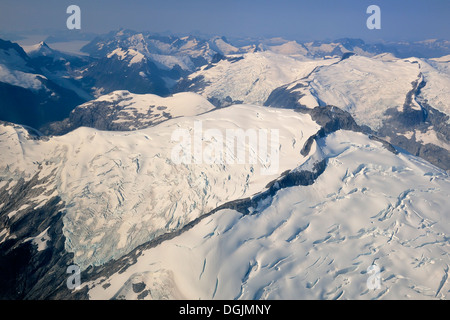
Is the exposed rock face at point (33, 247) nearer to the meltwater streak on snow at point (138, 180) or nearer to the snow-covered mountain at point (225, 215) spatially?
the snow-covered mountain at point (225, 215)

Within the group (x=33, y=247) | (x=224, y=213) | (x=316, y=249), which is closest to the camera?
(x=316, y=249)

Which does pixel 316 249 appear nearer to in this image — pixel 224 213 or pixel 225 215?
A: pixel 225 215

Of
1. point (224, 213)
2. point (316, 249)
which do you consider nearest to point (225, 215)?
point (224, 213)

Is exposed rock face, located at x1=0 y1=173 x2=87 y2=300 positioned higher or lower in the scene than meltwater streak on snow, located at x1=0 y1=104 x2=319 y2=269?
lower

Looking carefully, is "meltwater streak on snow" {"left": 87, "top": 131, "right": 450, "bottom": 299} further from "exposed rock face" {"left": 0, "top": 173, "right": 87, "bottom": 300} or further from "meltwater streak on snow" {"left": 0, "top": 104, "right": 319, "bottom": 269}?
"exposed rock face" {"left": 0, "top": 173, "right": 87, "bottom": 300}

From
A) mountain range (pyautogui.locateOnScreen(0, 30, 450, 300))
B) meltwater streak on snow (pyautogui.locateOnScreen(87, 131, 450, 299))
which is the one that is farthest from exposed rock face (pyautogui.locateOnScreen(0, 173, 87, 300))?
meltwater streak on snow (pyautogui.locateOnScreen(87, 131, 450, 299))

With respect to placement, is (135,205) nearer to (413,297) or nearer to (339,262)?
(339,262)

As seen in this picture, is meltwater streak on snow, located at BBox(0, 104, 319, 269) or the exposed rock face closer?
the exposed rock face
